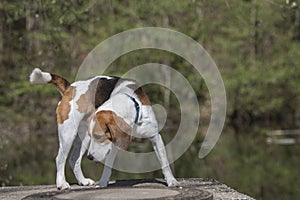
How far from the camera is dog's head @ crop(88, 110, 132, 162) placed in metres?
7.99

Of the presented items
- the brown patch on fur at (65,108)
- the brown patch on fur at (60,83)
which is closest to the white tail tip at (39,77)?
the brown patch on fur at (60,83)

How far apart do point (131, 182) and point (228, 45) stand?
24.7 meters

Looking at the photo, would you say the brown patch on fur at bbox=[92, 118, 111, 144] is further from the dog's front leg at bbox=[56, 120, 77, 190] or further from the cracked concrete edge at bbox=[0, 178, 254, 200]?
the cracked concrete edge at bbox=[0, 178, 254, 200]

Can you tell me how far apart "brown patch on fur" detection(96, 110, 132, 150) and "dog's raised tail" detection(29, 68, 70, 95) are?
1.22 meters

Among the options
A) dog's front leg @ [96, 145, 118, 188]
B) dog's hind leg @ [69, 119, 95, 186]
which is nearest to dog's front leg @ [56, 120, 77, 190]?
dog's hind leg @ [69, 119, 95, 186]

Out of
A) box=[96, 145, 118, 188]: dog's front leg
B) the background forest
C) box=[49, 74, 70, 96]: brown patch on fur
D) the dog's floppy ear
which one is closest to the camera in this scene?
the dog's floppy ear

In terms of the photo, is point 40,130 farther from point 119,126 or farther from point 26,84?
point 119,126

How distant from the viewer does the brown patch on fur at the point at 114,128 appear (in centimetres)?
808

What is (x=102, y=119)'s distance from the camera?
26.7 feet

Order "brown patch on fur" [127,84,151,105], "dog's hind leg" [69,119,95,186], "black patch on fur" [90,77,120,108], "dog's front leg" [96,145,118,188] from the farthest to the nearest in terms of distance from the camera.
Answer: "dog's hind leg" [69,119,95,186] → "black patch on fur" [90,77,120,108] → "brown patch on fur" [127,84,151,105] → "dog's front leg" [96,145,118,188]

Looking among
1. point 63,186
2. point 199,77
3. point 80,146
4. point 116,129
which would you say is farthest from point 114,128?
point 199,77

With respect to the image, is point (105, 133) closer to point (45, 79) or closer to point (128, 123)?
point (128, 123)

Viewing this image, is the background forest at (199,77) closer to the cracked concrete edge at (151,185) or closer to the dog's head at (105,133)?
the cracked concrete edge at (151,185)

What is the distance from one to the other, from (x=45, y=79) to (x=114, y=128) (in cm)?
144
